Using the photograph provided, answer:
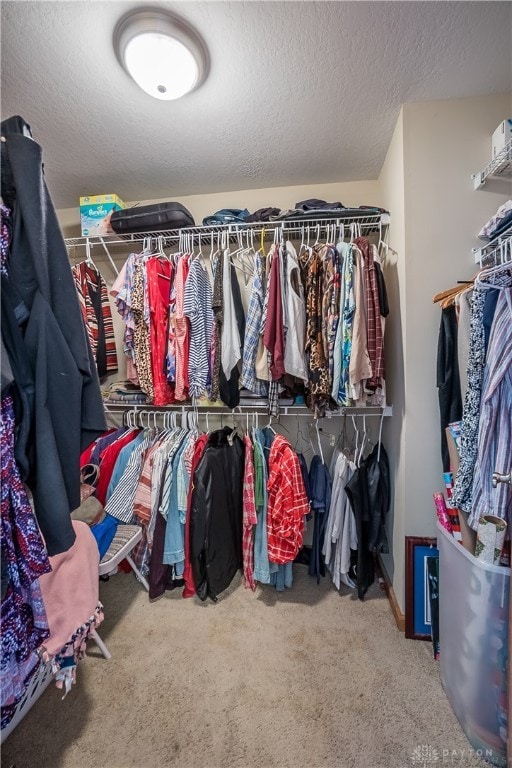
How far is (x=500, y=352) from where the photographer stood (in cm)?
94

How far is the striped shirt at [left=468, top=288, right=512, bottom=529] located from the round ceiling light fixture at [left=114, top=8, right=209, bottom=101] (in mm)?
1383

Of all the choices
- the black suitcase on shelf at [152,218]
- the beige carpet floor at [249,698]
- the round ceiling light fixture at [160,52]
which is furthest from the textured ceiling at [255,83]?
the beige carpet floor at [249,698]

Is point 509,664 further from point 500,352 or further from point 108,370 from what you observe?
point 108,370

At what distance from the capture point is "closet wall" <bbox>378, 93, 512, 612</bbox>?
4.42 feet

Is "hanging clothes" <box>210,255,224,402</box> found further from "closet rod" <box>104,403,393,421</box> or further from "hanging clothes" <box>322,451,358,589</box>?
"hanging clothes" <box>322,451,358,589</box>

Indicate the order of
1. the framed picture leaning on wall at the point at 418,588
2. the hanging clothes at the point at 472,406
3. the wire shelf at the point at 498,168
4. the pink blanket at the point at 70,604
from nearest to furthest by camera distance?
the pink blanket at the point at 70,604 < the hanging clothes at the point at 472,406 < the wire shelf at the point at 498,168 < the framed picture leaning on wall at the point at 418,588

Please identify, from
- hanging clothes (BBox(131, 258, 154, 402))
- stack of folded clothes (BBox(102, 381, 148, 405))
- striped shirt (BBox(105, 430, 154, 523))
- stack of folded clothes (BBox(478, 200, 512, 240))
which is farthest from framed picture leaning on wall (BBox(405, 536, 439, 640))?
stack of folded clothes (BBox(102, 381, 148, 405))

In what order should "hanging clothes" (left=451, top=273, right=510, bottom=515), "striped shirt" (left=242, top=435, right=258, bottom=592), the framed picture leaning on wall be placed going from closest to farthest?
1. "hanging clothes" (left=451, top=273, right=510, bottom=515)
2. the framed picture leaning on wall
3. "striped shirt" (left=242, top=435, right=258, bottom=592)

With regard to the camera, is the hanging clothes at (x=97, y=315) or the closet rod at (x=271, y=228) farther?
the hanging clothes at (x=97, y=315)

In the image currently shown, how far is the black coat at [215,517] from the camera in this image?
63.3 inches

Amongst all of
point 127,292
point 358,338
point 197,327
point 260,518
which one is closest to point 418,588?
point 260,518

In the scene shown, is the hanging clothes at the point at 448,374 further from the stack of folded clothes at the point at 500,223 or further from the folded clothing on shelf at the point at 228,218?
the folded clothing on shelf at the point at 228,218

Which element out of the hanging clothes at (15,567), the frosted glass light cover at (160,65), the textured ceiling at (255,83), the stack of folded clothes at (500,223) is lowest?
the hanging clothes at (15,567)

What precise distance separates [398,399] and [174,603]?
5.40ft
